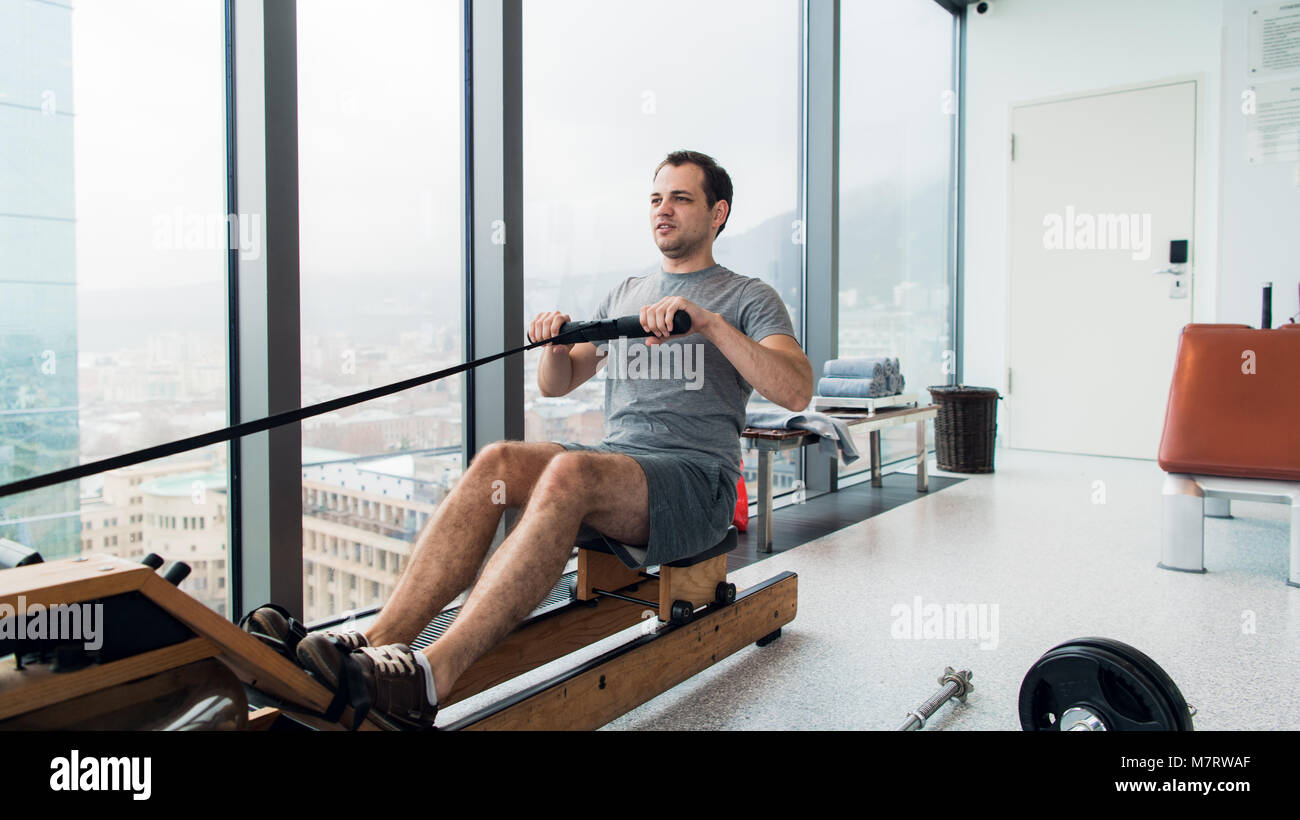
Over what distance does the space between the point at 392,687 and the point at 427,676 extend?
6 cm

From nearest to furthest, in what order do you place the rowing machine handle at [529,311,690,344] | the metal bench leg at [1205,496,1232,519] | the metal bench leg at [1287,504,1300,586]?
the rowing machine handle at [529,311,690,344], the metal bench leg at [1287,504,1300,586], the metal bench leg at [1205,496,1232,519]

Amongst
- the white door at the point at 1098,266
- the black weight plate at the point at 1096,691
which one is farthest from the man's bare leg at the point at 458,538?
the white door at the point at 1098,266

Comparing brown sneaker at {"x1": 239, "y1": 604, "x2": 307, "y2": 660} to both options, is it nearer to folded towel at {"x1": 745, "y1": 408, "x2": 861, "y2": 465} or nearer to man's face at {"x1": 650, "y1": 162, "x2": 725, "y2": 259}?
man's face at {"x1": 650, "y1": 162, "x2": 725, "y2": 259}

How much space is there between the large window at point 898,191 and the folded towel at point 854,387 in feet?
2.02

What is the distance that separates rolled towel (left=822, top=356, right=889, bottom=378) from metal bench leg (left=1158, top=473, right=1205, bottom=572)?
143 centimetres

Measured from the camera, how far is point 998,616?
90.3 inches

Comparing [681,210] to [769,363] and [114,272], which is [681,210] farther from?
[114,272]

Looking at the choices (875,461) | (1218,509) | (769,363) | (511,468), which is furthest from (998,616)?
(875,461)

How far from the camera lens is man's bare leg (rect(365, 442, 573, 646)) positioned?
139cm

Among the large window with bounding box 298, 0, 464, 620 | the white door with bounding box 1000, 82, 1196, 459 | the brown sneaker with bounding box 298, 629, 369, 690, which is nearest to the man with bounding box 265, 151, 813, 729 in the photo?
the brown sneaker with bounding box 298, 629, 369, 690

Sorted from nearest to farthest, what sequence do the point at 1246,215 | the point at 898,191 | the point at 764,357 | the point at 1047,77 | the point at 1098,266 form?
the point at 764,357
the point at 1246,215
the point at 898,191
the point at 1098,266
the point at 1047,77
